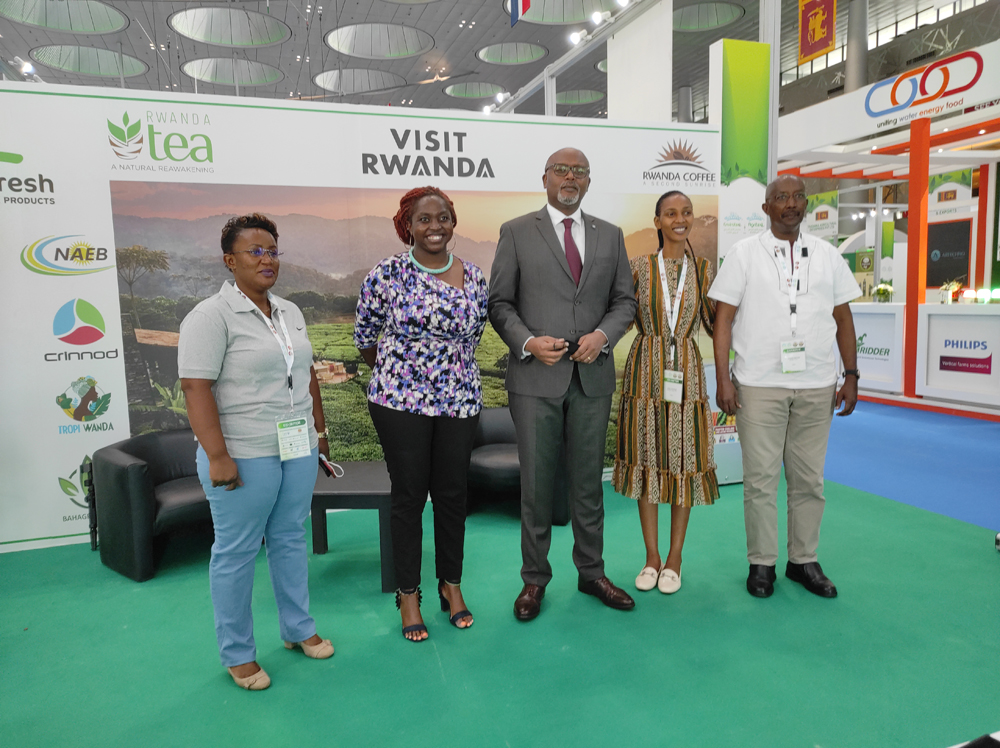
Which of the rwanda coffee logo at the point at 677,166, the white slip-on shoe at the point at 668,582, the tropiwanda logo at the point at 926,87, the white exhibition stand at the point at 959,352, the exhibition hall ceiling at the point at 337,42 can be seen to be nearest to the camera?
the white slip-on shoe at the point at 668,582

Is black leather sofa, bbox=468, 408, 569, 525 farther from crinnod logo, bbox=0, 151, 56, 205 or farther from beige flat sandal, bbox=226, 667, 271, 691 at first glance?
crinnod logo, bbox=0, 151, 56, 205

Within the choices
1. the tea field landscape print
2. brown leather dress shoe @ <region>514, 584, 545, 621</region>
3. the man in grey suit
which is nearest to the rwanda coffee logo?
the tea field landscape print

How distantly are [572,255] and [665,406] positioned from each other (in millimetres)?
785

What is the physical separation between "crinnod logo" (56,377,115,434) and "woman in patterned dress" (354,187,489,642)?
2.17 m

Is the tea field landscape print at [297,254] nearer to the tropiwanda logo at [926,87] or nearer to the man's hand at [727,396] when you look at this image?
the man's hand at [727,396]

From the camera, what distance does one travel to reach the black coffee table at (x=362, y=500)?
10.3 ft

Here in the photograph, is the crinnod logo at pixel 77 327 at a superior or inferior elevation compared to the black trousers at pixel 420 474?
superior

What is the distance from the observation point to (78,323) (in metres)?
3.76

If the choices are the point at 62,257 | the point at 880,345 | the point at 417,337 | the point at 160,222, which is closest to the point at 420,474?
the point at 417,337

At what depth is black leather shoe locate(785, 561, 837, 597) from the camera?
292 cm

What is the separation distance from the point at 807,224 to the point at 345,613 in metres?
14.0

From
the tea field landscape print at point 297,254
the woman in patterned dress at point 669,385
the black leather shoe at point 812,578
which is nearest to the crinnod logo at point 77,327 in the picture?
the tea field landscape print at point 297,254

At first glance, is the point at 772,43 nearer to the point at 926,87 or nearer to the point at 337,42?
the point at 926,87

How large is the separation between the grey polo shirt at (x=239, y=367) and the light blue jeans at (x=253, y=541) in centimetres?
9
